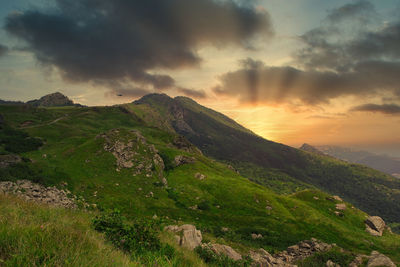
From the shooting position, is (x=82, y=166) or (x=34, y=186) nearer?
(x=34, y=186)

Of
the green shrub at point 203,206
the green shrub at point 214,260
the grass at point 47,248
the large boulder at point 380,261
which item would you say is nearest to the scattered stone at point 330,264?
the large boulder at point 380,261

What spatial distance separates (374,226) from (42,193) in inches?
3508

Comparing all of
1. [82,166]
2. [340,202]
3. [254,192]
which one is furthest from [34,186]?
[340,202]

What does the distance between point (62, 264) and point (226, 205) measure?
5884 centimetres

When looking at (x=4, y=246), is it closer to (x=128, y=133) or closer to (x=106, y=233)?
(x=106, y=233)

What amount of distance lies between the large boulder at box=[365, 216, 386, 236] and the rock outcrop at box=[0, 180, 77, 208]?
80.7 metres

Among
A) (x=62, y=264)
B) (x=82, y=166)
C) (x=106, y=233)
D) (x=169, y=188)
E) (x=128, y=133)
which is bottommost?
(x=169, y=188)

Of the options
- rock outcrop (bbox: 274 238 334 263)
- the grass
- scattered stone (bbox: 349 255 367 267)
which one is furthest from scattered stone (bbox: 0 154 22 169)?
scattered stone (bbox: 349 255 367 267)

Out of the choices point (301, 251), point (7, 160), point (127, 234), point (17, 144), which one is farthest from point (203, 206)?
point (17, 144)

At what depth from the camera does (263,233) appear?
144 ft

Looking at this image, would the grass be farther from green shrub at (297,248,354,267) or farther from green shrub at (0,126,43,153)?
green shrub at (0,126,43,153)

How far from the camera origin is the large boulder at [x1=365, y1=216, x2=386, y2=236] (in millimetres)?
60106

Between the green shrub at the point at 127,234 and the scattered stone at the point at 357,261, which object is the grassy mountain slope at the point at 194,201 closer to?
the scattered stone at the point at 357,261

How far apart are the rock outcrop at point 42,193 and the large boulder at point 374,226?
80.7 m
